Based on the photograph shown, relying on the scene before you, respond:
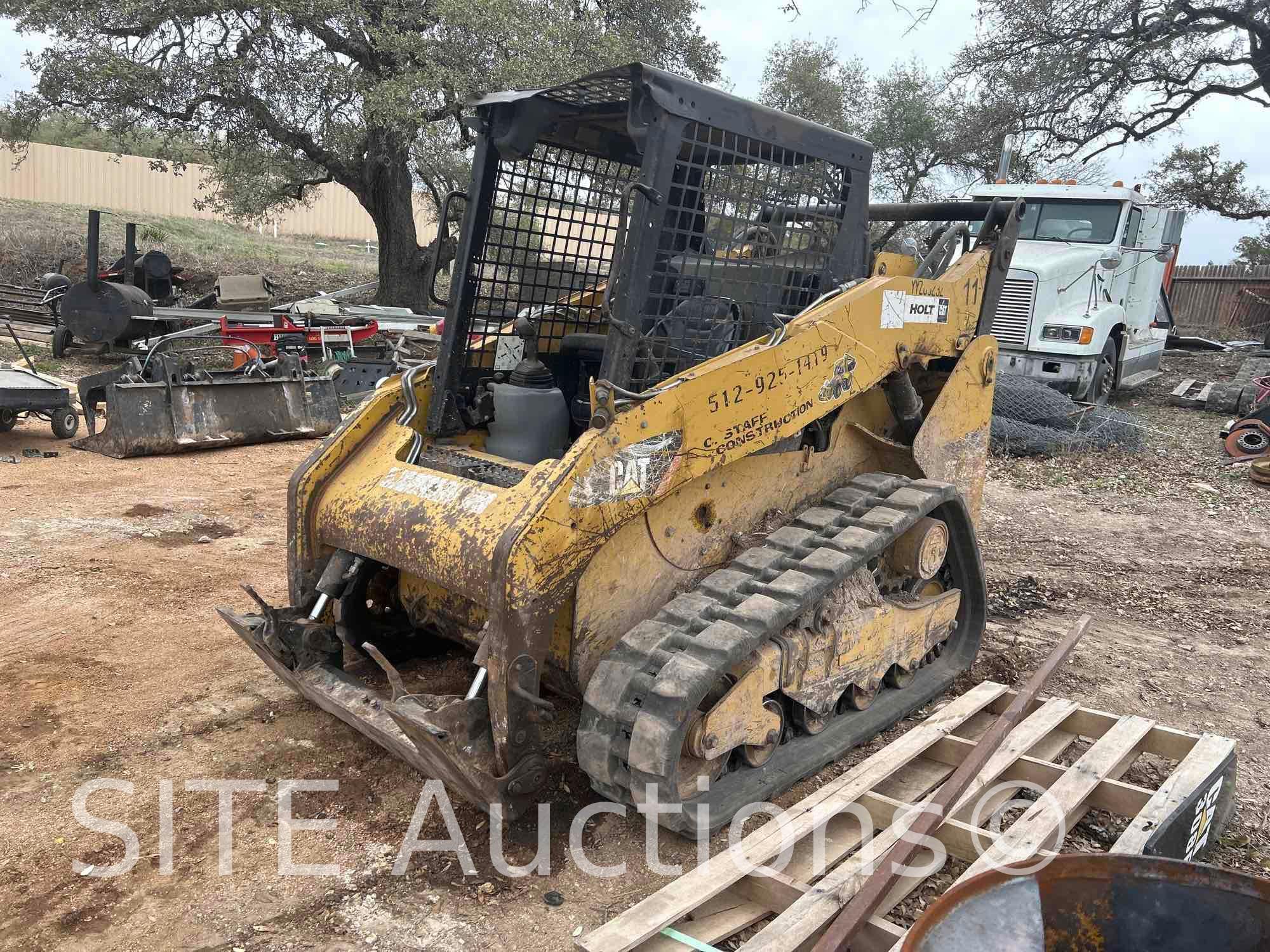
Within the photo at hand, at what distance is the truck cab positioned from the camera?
1169 centimetres

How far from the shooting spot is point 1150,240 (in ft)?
42.8

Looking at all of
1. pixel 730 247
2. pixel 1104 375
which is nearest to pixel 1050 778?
pixel 730 247

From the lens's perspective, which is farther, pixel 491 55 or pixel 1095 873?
pixel 491 55

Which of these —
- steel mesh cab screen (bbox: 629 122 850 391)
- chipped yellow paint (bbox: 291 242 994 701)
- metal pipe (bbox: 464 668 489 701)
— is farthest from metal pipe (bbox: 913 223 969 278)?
metal pipe (bbox: 464 668 489 701)

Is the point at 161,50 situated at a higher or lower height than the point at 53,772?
higher

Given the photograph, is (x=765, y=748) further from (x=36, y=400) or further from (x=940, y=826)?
(x=36, y=400)

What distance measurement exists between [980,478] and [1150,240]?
9.98 metres

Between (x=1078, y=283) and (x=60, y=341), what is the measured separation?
13.6m

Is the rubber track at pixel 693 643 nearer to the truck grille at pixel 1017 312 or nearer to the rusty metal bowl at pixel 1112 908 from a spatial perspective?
the rusty metal bowl at pixel 1112 908

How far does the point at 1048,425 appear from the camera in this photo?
10.5 meters

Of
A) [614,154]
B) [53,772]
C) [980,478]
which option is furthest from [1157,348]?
[53,772]

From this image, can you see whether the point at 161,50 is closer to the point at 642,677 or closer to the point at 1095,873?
the point at 642,677

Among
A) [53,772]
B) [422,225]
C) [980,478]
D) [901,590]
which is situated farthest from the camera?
[422,225]

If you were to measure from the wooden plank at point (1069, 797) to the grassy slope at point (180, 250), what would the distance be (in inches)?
714
